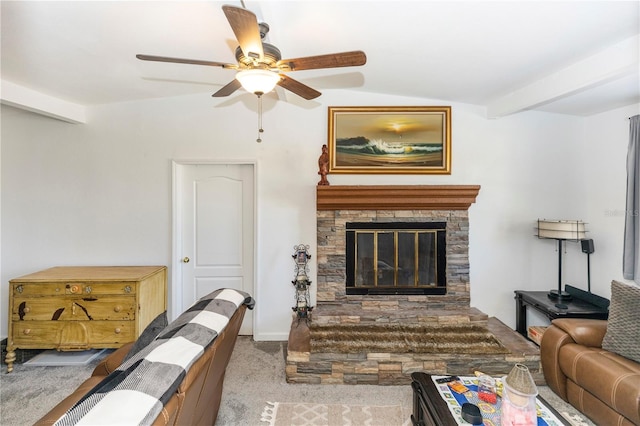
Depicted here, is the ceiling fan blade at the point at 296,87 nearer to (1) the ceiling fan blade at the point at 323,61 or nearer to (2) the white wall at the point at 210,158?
(1) the ceiling fan blade at the point at 323,61

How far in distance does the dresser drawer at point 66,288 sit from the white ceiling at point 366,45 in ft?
5.43

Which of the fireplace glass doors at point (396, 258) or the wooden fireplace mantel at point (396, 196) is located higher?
the wooden fireplace mantel at point (396, 196)

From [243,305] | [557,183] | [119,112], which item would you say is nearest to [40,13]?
[119,112]

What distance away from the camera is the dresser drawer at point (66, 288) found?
2797mm

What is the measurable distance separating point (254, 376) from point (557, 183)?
12.4ft

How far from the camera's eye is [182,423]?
1216 millimetres

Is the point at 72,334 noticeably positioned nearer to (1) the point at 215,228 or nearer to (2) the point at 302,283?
(1) the point at 215,228

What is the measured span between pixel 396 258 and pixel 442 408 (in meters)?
1.94

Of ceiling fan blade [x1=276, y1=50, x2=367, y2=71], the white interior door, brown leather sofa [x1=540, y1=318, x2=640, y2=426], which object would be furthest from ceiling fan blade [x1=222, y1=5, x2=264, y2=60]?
brown leather sofa [x1=540, y1=318, x2=640, y2=426]

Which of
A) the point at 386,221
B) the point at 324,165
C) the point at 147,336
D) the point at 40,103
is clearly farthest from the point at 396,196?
the point at 40,103

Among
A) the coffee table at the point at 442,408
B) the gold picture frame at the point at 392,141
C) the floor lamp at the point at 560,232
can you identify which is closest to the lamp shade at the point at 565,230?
the floor lamp at the point at 560,232

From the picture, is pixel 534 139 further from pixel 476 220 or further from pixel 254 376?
pixel 254 376

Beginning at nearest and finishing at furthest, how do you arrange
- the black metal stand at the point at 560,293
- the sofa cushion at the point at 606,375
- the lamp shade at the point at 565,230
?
the sofa cushion at the point at 606,375
the lamp shade at the point at 565,230
the black metal stand at the point at 560,293

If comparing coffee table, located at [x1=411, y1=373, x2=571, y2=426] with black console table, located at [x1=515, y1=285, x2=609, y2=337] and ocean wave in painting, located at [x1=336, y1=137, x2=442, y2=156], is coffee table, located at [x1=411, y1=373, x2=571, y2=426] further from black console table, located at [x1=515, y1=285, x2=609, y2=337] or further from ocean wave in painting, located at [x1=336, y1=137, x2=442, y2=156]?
ocean wave in painting, located at [x1=336, y1=137, x2=442, y2=156]
